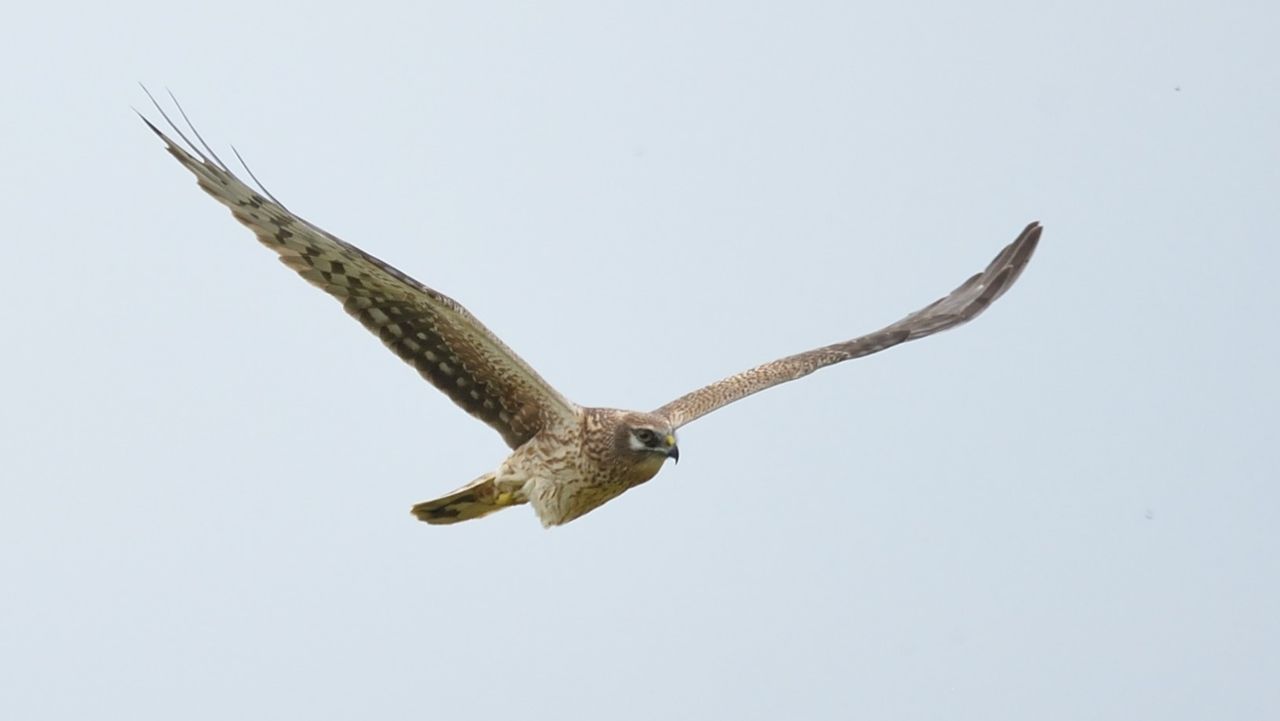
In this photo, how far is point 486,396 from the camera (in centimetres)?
1062

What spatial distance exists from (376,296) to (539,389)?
3.13 feet

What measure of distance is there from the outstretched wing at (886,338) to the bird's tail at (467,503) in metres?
1.00

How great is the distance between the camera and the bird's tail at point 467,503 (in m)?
10.5

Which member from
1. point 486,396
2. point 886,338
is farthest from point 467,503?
point 886,338

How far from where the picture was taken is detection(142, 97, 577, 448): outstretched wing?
32.1 feet

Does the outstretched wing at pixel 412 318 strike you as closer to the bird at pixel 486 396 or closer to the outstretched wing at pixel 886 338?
the bird at pixel 486 396

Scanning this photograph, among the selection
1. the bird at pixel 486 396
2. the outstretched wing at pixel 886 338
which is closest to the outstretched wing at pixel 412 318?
the bird at pixel 486 396

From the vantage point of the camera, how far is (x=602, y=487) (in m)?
10.4

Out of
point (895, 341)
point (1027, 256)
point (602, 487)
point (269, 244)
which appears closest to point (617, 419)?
point (602, 487)

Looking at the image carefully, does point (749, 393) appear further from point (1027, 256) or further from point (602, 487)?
point (1027, 256)

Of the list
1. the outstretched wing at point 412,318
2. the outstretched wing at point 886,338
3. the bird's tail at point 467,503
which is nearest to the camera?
the outstretched wing at point 412,318

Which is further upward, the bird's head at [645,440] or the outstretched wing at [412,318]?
the outstretched wing at [412,318]

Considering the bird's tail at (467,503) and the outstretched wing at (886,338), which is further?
the outstretched wing at (886,338)

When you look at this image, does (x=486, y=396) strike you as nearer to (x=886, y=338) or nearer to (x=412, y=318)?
(x=412, y=318)
